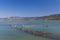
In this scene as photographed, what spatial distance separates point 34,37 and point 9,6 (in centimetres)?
55

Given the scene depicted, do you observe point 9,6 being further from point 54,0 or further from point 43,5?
point 54,0

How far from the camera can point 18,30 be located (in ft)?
3.75

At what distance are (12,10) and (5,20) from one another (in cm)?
17

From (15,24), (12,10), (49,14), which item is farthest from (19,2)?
(49,14)

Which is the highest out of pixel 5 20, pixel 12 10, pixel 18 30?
pixel 12 10

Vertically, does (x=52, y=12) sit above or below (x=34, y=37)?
above

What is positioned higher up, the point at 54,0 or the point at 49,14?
the point at 54,0

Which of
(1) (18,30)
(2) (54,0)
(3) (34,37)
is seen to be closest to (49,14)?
(2) (54,0)

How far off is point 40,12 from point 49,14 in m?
0.12

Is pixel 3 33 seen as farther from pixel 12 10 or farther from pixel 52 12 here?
pixel 52 12

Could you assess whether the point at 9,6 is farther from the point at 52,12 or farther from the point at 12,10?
the point at 52,12

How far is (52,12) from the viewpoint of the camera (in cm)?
112

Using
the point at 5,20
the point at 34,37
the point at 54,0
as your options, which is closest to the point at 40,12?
the point at 54,0

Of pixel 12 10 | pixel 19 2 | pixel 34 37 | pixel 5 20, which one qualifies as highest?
pixel 19 2
